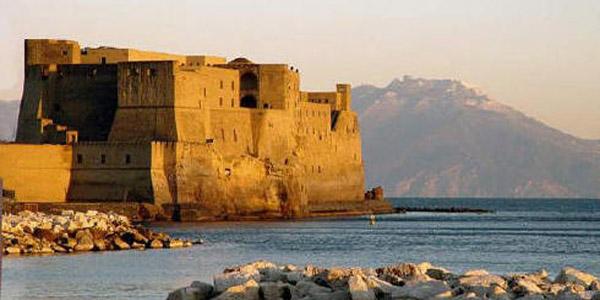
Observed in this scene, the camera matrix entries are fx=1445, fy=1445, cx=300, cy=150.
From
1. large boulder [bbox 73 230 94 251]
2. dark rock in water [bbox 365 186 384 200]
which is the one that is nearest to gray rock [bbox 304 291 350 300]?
large boulder [bbox 73 230 94 251]

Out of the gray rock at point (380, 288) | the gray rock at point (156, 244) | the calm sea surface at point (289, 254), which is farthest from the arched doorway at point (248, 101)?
the gray rock at point (380, 288)

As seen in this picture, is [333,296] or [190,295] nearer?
[333,296]

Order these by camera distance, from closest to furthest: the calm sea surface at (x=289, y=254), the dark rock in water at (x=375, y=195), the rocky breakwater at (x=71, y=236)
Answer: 1. the calm sea surface at (x=289, y=254)
2. the rocky breakwater at (x=71, y=236)
3. the dark rock in water at (x=375, y=195)

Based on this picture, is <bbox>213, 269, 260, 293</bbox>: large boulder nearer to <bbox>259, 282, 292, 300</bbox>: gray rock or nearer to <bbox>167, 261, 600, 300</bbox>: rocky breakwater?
<bbox>167, 261, 600, 300</bbox>: rocky breakwater

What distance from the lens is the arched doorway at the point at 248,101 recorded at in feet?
241

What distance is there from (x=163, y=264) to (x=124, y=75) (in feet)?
107

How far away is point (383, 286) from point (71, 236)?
78.1 ft

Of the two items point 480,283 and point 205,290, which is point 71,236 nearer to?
point 205,290

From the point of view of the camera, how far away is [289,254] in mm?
41906

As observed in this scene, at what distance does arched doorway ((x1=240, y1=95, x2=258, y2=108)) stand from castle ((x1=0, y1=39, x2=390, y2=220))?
2.8 inches

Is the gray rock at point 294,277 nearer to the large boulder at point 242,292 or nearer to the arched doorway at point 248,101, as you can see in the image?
the large boulder at point 242,292

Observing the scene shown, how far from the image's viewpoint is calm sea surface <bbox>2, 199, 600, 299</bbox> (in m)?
27.9

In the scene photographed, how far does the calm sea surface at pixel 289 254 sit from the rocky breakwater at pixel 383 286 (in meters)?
4.39

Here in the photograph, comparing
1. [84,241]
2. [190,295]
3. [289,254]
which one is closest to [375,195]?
[289,254]
